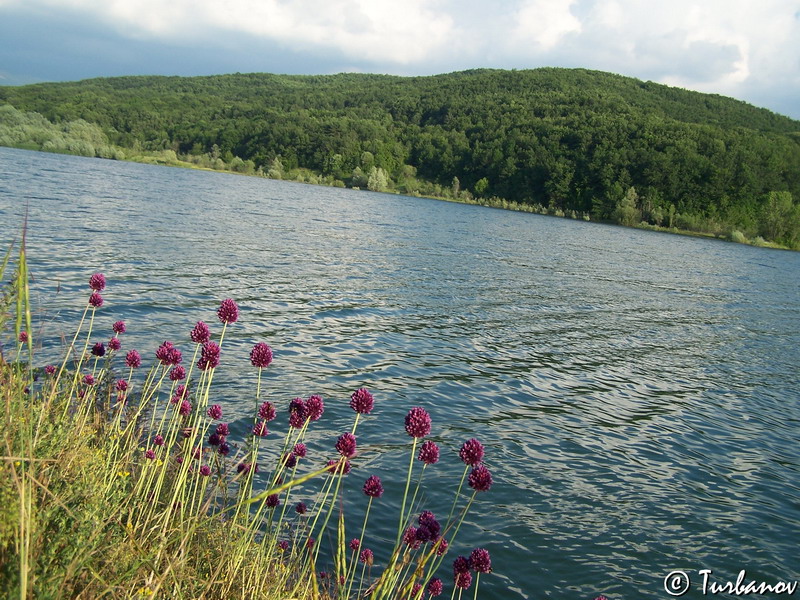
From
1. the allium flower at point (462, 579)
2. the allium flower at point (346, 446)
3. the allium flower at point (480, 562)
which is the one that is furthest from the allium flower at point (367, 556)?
the allium flower at point (346, 446)

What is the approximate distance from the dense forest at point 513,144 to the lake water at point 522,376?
88068 millimetres

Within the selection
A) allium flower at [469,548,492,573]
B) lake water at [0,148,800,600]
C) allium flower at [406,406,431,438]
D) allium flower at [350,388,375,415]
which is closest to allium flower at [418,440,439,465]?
allium flower at [406,406,431,438]

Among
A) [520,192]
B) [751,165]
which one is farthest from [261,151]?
[751,165]

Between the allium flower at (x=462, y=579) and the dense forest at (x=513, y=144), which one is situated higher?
the dense forest at (x=513, y=144)

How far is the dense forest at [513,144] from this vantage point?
115 m

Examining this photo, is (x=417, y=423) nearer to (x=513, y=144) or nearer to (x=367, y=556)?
(x=367, y=556)

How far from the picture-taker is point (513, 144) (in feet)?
486

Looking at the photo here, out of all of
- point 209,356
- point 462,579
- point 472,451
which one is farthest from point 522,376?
point 472,451

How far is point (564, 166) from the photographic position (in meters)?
135

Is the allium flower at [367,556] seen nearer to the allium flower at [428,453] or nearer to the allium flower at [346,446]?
the allium flower at [428,453]

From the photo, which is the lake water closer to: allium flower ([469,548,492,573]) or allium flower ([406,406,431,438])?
allium flower ([469,548,492,573])

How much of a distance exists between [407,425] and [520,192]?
466 ft

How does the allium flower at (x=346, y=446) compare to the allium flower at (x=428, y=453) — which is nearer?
the allium flower at (x=346, y=446)

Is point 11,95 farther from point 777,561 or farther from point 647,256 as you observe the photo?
point 777,561
